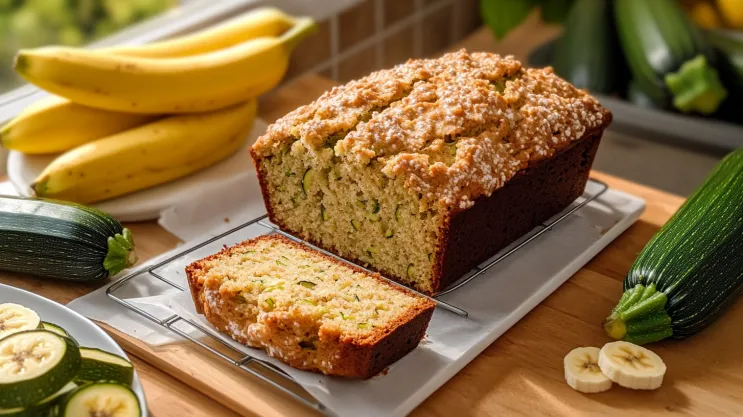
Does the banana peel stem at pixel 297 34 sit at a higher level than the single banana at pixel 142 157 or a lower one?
higher

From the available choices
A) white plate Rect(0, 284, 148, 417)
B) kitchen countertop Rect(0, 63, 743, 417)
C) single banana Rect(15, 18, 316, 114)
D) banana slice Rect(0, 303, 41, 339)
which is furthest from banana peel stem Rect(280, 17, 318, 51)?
banana slice Rect(0, 303, 41, 339)

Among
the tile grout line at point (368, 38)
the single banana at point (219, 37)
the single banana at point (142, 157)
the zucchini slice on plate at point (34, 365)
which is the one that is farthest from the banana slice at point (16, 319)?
the tile grout line at point (368, 38)

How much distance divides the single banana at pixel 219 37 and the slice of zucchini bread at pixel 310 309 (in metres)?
0.99

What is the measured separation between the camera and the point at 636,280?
2230 millimetres

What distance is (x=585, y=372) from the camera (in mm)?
2061

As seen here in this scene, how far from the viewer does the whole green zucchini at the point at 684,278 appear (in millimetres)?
2158

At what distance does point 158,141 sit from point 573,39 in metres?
1.89

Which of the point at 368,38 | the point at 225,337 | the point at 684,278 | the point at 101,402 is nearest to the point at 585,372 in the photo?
the point at 684,278

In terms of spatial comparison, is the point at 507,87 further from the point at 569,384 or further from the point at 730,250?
the point at 569,384

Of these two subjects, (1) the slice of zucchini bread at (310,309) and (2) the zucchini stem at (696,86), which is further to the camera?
(2) the zucchini stem at (696,86)

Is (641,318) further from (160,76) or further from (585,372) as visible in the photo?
(160,76)

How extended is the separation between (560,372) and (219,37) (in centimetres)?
177

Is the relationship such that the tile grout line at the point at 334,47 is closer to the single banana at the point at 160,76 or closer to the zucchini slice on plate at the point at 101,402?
the single banana at the point at 160,76

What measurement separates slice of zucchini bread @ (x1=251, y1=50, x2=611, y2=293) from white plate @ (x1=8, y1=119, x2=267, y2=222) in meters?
0.37
